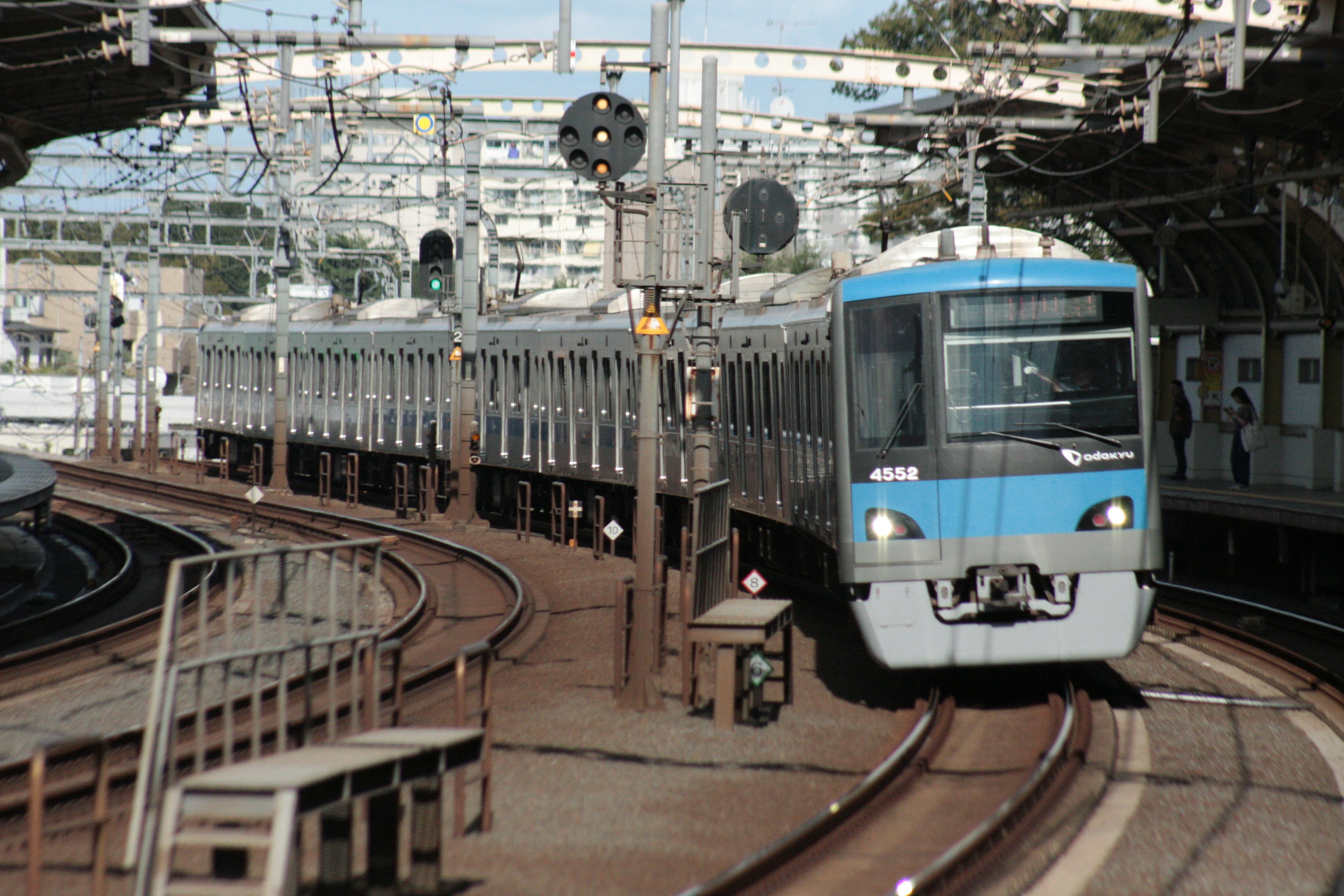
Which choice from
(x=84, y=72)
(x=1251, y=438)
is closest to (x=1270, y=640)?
(x=1251, y=438)

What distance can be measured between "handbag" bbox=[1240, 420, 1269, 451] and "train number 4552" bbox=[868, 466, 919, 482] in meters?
12.9

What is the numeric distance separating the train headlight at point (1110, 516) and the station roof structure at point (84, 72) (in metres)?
9.56

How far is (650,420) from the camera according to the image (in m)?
10.9

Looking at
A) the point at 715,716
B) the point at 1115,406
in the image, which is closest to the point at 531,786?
the point at 715,716

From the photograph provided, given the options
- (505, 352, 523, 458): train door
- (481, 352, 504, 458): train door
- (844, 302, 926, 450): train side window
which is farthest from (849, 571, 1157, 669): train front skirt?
(481, 352, 504, 458): train door

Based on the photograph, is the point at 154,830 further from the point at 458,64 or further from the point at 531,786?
the point at 458,64

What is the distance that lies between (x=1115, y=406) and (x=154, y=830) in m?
6.76

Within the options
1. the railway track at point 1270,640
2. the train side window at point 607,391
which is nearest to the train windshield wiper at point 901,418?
the railway track at point 1270,640

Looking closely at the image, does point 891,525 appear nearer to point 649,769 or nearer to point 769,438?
point 649,769

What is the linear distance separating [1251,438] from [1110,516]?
1247cm

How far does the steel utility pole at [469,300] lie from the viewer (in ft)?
74.9

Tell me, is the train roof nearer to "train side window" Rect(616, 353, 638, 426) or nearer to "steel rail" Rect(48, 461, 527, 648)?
"steel rail" Rect(48, 461, 527, 648)

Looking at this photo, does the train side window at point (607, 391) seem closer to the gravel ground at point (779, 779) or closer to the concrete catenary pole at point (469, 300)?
the concrete catenary pole at point (469, 300)

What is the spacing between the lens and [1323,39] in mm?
15633
